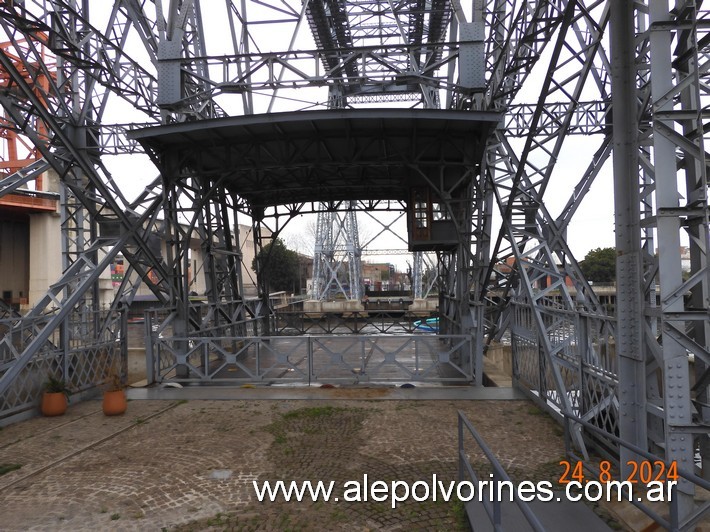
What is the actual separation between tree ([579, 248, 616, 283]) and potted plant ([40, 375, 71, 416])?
167 ft

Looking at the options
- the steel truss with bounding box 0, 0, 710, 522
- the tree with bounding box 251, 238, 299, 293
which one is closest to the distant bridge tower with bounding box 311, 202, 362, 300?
the tree with bounding box 251, 238, 299, 293

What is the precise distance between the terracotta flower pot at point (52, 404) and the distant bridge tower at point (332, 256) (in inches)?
1198

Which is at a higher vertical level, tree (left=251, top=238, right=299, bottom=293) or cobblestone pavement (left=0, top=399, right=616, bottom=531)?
tree (left=251, top=238, right=299, bottom=293)

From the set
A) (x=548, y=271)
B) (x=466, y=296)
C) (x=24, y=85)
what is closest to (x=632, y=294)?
(x=548, y=271)

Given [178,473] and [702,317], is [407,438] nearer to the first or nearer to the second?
[178,473]

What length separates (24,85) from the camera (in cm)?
920

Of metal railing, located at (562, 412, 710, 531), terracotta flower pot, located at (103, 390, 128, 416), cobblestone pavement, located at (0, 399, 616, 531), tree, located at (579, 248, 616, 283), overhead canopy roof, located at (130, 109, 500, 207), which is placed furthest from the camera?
tree, located at (579, 248, 616, 283)

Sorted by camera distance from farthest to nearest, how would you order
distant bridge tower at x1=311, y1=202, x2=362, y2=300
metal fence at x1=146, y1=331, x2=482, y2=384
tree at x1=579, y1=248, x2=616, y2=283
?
tree at x1=579, y1=248, x2=616, y2=283 < distant bridge tower at x1=311, y1=202, x2=362, y2=300 < metal fence at x1=146, y1=331, x2=482, y2=384

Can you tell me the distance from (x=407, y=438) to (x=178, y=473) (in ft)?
11.5

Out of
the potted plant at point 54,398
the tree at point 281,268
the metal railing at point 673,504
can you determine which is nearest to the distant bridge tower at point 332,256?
the tree at point 281,268

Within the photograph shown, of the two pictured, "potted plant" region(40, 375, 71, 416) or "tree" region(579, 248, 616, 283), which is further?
"tree" region(579, 248, 616, 283)

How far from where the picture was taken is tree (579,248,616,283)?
163ft

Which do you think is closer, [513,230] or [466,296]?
[513,230]

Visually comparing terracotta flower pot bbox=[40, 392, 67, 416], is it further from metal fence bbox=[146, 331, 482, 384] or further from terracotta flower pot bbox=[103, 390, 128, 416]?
metal fence bbox=[146, 331, 482, 384]
